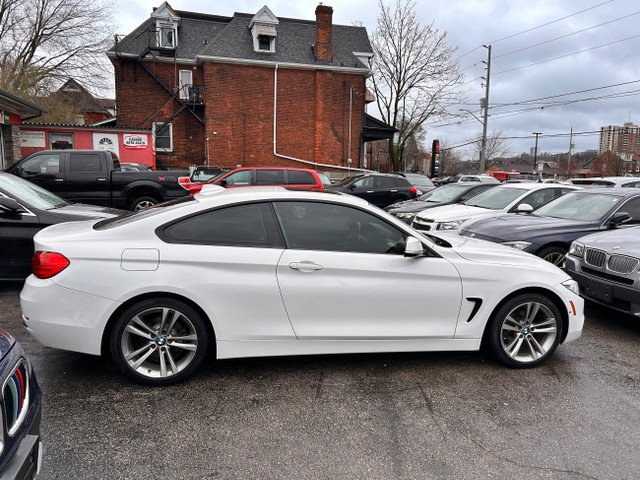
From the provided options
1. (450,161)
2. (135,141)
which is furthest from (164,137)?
(450,161)

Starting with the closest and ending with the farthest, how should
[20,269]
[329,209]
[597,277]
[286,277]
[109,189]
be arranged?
[286,277]
[329,209]
[597,277]
[20,269]
[109,189]

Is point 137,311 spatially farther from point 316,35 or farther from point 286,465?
point 316,35

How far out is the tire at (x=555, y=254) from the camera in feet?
21.0

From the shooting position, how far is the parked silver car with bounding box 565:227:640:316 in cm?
474

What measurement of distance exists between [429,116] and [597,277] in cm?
3294

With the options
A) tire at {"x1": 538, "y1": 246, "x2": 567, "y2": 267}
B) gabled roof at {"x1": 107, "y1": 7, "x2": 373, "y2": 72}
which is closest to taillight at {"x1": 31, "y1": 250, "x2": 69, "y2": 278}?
tire at {"x1": 538, "y1": 246, "x2": 567, "y2": 267}

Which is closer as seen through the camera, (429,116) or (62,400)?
(62,400)

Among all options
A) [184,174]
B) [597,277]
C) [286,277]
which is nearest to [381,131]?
[184,174]

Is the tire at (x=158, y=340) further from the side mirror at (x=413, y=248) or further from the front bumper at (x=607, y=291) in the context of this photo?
the front bumper at (x=607, y=291)

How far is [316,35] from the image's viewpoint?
2805 cm

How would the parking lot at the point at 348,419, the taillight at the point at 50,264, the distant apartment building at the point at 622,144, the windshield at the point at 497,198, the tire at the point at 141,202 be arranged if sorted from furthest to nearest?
the distant apartment building at the point at 622,144, the tire at the point at 141,202, the windshield at the point at 497,198, the taillight at the point at 50,264, the parking lot at the point at 348,419

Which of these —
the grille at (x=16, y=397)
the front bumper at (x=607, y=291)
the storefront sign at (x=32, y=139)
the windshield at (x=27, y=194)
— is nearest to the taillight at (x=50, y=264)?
the grille at (x=16, y=397)

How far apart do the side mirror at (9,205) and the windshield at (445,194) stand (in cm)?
848

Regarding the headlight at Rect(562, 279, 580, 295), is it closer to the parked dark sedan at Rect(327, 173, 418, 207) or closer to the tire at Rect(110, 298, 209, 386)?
the tire at Rect(110, 298, 209, 386)
